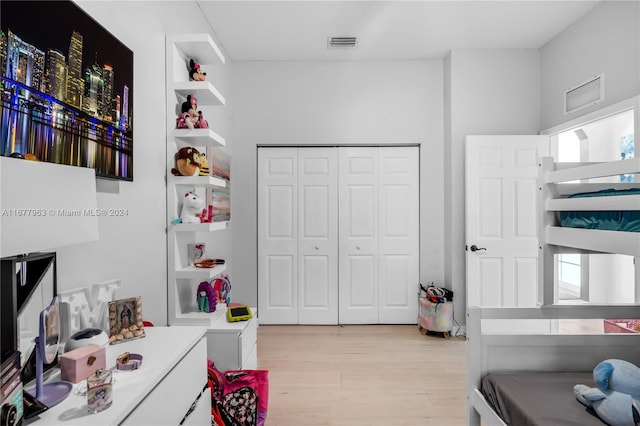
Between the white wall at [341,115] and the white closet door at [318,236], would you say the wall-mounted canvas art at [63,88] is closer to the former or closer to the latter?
the white wall at [341,115]

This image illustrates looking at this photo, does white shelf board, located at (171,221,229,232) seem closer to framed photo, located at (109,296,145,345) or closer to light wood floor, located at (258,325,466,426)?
framed photo, located at (109,296,145,345)

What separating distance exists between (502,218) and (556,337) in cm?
199

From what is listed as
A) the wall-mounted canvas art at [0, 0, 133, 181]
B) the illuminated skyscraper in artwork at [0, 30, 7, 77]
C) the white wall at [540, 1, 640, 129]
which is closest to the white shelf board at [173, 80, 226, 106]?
the wall-mounted canvas art at [0, 0, 133, 181]

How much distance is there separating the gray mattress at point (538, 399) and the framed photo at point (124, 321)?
1530 mm

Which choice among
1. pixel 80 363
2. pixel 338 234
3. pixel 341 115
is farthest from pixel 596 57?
pixel 80 363

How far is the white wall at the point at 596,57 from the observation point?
257 centimetres

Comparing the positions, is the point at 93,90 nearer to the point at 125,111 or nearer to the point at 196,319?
the point at 125,111

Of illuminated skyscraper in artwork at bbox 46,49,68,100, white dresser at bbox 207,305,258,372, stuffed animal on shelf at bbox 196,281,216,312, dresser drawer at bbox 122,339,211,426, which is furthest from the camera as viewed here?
stuffed animal on shelf at bbox 196,281,216,312

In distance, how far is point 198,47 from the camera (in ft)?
7.63

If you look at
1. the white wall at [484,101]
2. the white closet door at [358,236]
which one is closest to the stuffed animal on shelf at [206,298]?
the white closet door at [358,236]

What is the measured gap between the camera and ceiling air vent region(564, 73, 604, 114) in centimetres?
285

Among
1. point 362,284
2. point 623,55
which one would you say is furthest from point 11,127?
point 623,55

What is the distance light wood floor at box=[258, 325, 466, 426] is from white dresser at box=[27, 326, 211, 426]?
947 millimetres

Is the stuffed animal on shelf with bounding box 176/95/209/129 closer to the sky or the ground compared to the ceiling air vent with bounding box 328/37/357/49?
closer to the ground
